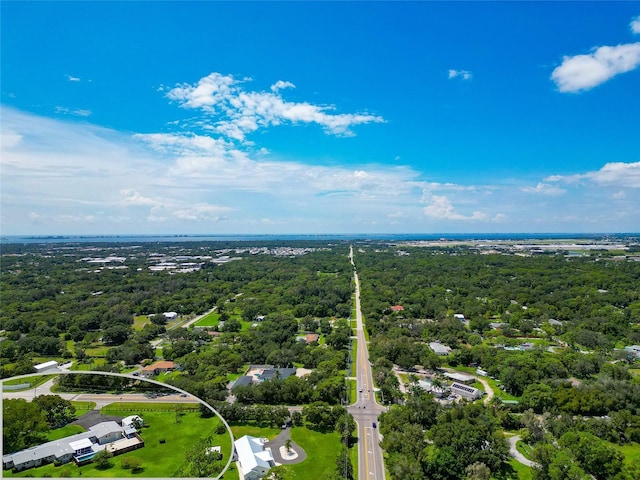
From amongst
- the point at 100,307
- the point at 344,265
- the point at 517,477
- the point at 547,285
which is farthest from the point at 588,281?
the point at 100,307

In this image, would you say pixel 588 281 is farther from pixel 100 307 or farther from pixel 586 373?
pixel 100 307

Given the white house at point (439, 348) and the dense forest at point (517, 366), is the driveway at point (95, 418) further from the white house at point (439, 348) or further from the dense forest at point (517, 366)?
the white house at point (439, 348)

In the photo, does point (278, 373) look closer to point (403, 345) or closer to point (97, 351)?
point (403, 345)

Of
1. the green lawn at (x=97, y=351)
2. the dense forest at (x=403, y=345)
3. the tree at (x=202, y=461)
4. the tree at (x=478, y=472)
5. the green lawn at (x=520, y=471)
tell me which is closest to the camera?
the tree at (x=202, y=461)

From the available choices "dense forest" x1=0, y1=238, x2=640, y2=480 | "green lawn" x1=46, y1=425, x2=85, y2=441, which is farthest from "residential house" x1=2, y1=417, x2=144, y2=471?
"dense forest" x1=0, y1=238, x2=640, y2=480

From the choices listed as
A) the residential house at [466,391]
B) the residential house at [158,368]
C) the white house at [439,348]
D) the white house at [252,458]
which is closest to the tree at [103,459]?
the white house at [252,458]

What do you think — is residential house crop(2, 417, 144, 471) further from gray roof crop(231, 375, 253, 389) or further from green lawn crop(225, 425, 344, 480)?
gray roof crop(231, 375, 253, 389)
